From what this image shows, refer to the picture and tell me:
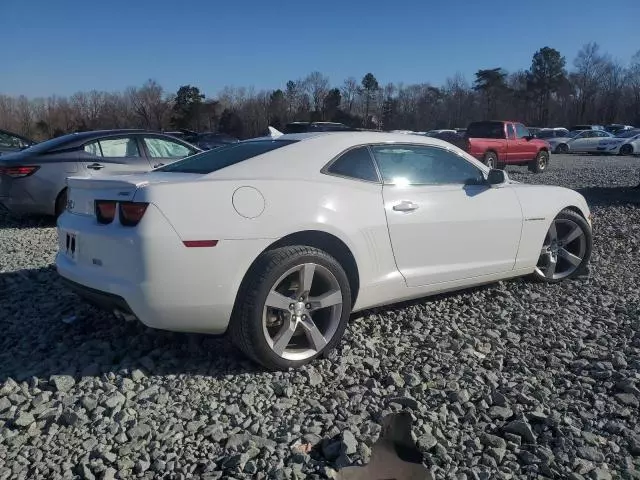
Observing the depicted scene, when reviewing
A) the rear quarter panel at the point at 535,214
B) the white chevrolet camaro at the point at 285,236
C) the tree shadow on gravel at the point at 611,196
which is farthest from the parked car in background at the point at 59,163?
the tree shadow on gravel at the point at 611,196

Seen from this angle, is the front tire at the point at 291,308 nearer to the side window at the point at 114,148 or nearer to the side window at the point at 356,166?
the side window at the point at 356,166

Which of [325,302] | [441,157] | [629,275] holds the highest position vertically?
[441,157]

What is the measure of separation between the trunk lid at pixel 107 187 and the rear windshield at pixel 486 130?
52.6ft

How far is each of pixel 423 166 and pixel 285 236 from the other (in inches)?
56.2

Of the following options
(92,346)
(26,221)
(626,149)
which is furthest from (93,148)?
(626,149)

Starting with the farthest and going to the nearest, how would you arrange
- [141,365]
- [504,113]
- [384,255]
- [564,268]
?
[504,113] < [564,268] < [384,255] < [141,365]

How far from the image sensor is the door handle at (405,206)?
Result: 11.9ft

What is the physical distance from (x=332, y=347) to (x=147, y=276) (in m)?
1.20

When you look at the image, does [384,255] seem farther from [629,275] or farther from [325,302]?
[629,275]

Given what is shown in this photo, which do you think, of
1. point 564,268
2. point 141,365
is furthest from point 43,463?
point 564,268

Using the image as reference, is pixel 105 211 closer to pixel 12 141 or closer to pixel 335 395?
pixel 335 395

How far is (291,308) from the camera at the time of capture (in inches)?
123

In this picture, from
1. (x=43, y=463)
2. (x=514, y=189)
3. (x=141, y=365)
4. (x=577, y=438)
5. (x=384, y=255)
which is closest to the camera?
(x=43, y=463)

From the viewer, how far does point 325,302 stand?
322 centimetres
